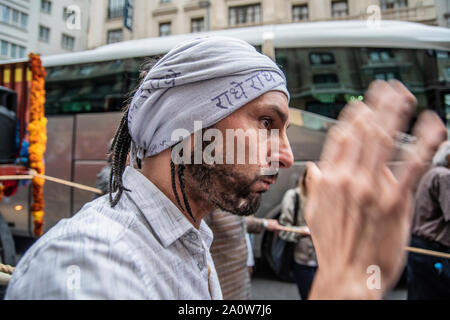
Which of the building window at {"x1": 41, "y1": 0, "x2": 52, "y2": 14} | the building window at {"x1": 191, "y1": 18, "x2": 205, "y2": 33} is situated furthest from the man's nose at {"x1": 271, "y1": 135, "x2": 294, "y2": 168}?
the building window at {"x1": 191, "y1": 18, "x2": 205, "y2": 33}

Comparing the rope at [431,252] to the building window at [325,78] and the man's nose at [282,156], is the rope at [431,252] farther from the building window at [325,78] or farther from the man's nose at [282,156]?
the building window at [325,78]

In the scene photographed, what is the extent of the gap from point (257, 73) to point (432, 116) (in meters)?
0.49

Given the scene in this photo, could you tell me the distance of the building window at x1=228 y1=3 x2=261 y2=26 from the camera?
5.98 m

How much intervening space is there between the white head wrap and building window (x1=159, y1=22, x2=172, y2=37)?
4.65 m

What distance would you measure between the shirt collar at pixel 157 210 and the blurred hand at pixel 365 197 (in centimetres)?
40

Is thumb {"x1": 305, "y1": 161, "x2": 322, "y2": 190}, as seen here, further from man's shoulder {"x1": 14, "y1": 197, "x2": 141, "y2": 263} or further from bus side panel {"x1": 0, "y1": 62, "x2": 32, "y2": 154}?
bus side panel {"x1": 0, "y1": 62, "x2": 32, "y2": 154}

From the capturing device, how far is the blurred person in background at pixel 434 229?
2.29 meters

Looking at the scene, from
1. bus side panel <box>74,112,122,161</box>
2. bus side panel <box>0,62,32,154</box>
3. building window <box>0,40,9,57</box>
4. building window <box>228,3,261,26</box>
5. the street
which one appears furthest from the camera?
building window <box>228,3,261,26</box>

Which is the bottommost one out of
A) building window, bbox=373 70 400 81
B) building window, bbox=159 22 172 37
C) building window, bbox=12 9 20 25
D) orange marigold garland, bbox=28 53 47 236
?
orange marigold garland, bbox=28 53 47 236

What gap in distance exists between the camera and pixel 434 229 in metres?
2.43

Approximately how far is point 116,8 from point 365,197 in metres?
4.94

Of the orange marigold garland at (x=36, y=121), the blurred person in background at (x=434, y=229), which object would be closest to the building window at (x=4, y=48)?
the orange marigold garland at (x=36, y=121)

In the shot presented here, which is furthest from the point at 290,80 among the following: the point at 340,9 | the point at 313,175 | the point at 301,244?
the point at 313,175
